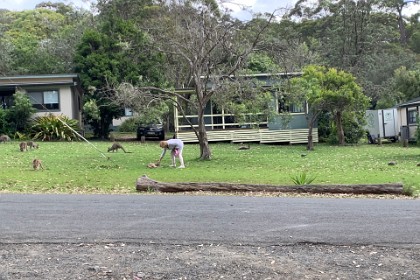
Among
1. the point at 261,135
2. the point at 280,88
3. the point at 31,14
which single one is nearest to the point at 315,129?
the point at 261,135

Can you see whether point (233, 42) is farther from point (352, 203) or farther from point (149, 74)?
point (149, 74)

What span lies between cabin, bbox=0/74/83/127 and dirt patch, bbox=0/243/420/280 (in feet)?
88.1

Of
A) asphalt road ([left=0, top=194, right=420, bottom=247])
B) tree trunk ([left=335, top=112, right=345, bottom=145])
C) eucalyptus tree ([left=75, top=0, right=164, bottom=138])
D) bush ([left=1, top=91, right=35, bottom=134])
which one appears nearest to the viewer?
asphalt road ([left=0, top=194, right=420, bottom=247])

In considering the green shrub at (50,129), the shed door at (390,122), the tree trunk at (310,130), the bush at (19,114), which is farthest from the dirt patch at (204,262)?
the shed door at (390,122)

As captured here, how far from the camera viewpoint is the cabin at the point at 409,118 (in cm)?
3203

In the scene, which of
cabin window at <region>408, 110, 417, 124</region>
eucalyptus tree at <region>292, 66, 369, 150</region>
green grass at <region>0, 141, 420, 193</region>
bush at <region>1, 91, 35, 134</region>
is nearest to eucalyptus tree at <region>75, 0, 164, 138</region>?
bush at <region>1, 91, 35, 134</region>

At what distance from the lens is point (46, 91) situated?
3303 cm

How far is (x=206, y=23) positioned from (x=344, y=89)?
9.96 metres

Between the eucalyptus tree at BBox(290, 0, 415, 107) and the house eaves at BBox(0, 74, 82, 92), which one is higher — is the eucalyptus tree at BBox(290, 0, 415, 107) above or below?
above

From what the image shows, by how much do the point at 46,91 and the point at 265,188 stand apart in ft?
79.1

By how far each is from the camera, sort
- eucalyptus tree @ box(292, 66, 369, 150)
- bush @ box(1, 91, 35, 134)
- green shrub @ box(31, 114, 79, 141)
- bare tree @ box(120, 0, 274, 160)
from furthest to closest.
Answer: bush @ box(1, 91, 35, 134), green shrub @ box(31, 114, 79, 141), eucalyptus tree @ box(292, 66, 369, 150), bare tree @ box(120, 0, 274, 160)

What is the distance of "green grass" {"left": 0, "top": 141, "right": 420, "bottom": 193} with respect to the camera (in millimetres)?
14195

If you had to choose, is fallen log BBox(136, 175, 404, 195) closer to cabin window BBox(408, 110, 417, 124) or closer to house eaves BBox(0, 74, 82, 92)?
house eaves BBox(0, 74, 82, 92)

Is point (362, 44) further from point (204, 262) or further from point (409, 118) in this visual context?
point (204, 262)
